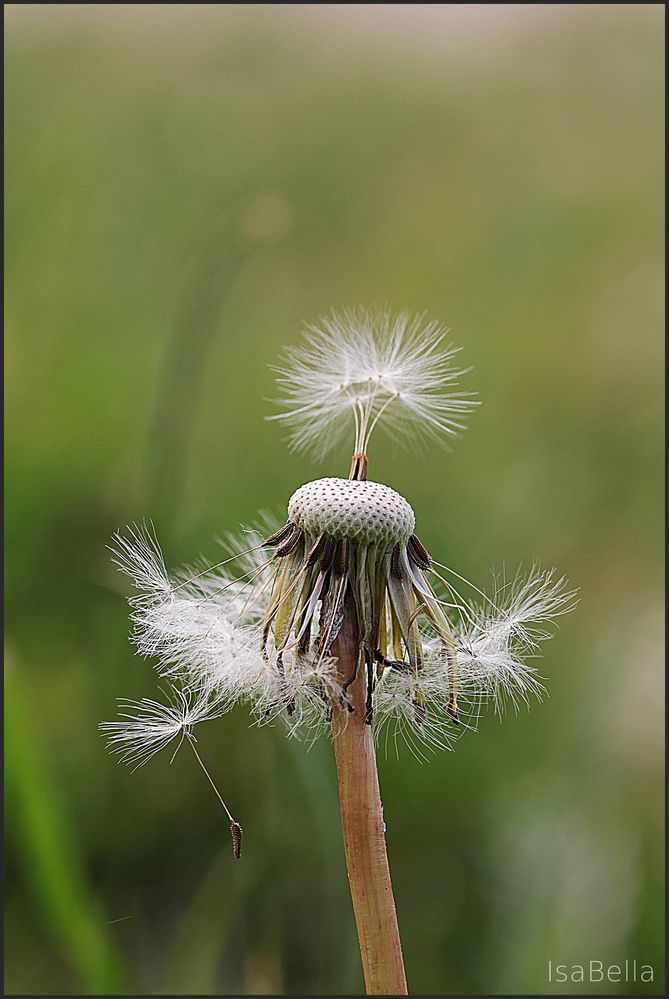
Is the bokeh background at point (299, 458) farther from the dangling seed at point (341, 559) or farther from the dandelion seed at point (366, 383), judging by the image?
the dangling seed at point (341, 559)

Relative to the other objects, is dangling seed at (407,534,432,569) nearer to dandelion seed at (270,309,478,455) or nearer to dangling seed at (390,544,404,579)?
dangling seed at (390,544,404,579)

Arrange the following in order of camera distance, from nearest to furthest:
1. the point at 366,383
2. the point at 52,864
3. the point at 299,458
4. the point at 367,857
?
the point at 367,857 < the point at 366,383 < the point at 52,864 < the point at 299,458

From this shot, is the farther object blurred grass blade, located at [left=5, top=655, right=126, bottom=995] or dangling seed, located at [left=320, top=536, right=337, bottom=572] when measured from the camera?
blurred grass blade, located at [left=5, top=655, right=126, bottom=995]

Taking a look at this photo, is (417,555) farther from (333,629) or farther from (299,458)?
(299,458)

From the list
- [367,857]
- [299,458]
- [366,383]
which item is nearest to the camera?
[367,857]

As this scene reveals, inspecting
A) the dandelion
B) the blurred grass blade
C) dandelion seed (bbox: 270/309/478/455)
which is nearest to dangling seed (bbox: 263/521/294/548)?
the dandelion

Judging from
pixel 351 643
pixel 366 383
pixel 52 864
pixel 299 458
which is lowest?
pixel 52 864

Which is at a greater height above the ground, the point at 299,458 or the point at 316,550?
the point at 299,458

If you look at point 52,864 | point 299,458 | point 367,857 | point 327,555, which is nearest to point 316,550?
point 327,555

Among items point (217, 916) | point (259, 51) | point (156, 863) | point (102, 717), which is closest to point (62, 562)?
point (102, 717)
